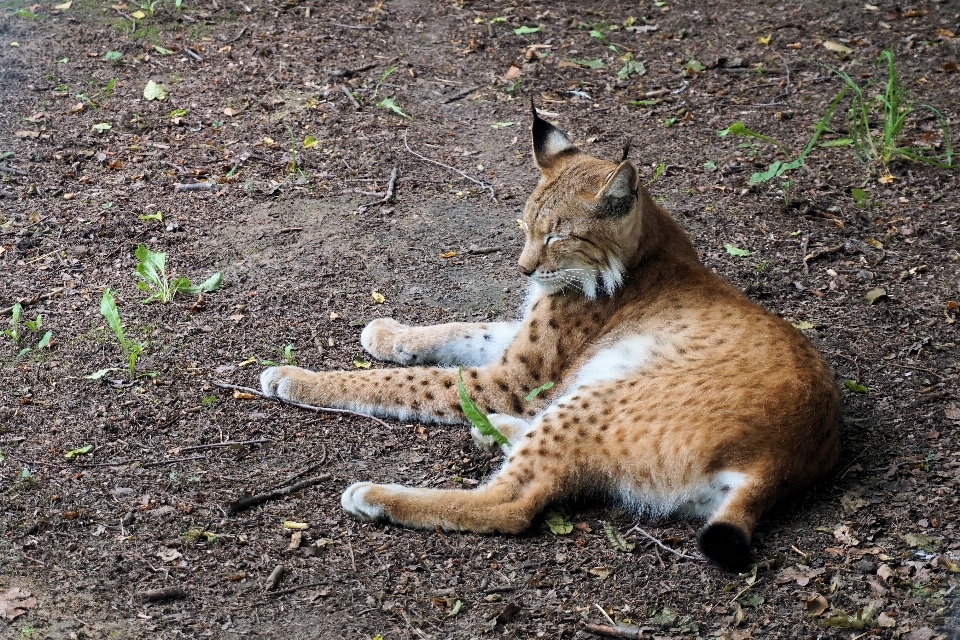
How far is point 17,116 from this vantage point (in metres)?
6.46

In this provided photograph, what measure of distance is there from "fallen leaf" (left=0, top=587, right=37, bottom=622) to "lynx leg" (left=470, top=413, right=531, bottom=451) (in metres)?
1.73

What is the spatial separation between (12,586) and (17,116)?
4.35m

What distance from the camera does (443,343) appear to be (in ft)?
15.0

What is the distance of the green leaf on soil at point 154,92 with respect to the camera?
674cm

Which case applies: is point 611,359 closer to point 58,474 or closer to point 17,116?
point 58,474

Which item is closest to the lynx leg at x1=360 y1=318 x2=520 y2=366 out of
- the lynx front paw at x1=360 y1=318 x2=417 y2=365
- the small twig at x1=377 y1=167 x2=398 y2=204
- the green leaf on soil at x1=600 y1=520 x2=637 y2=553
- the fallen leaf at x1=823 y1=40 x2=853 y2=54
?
the lynx front paw at x1=360 y1=318 x2=417 y2=365

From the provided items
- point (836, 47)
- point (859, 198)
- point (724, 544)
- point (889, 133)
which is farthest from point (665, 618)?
point (836, 47)

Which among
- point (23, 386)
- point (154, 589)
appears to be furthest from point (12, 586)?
point (23, 386)

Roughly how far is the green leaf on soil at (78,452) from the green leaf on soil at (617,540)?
2018mm

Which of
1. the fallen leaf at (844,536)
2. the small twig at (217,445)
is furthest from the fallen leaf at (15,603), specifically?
the fallen leaf at (844,536)

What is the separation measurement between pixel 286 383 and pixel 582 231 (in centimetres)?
142

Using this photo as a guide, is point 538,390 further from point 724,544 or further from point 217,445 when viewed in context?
point 217,445

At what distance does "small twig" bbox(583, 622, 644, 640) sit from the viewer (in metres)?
2.96

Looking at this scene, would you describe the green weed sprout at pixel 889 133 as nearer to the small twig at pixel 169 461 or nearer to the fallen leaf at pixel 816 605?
the fallen leaf at pixel 816 605
